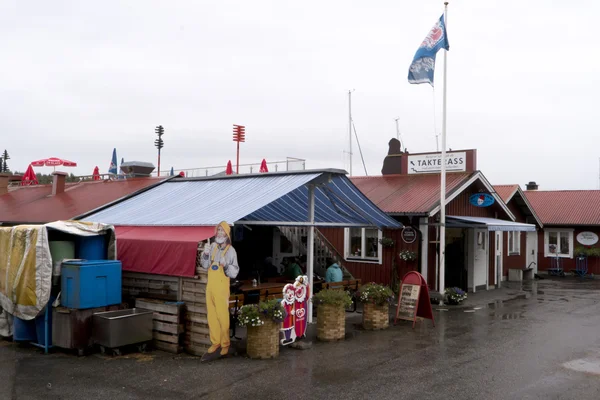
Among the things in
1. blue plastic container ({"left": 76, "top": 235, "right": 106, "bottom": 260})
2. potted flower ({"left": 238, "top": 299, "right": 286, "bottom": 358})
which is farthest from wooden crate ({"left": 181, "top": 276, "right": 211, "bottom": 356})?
blue plastic container ({"left": 76, "top": 235, "right": 106, "bottom": 260})

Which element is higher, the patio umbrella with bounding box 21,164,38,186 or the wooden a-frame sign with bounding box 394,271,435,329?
the patio umbrella with bounding box 21,164,38,186

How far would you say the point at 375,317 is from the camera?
1181 centimetres

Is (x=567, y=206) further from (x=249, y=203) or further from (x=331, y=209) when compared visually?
(x=249, y=203)

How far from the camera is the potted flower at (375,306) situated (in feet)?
38.5

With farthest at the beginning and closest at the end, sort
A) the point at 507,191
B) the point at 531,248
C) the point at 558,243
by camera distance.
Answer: the point at 558,243, the point at 531,248, the point at 507,191

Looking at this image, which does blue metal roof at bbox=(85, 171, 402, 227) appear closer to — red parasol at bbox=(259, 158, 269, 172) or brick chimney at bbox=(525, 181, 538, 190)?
red parasol at bbox=(259, 158, 269, 172)

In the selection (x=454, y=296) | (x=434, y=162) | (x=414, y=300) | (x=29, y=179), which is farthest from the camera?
(x=29, y=179)

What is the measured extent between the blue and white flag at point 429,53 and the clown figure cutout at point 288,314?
8348 mm

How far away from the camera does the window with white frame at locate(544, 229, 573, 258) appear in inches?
1059

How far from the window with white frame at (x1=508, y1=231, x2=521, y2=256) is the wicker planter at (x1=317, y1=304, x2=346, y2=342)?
51.4ft

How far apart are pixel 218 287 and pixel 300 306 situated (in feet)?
6.10

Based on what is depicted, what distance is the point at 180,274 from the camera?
9.49 m

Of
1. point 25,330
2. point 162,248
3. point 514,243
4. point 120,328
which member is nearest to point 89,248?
point 162,248

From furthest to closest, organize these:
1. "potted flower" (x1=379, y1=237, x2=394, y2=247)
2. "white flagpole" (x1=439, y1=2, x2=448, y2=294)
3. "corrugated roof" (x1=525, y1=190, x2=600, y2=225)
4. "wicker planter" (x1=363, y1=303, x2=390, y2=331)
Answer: "corrugated roof" (x1=525, y1=190, x2=600, y2=225) < "potted flower" (x1=379, y1=237, x2=394, y2=247) < "white flagpole" (x1=439, y1=2, x2=448, y2=294) < "wicker planter" (x1=363, y1=303, x2=390, y2=331)
